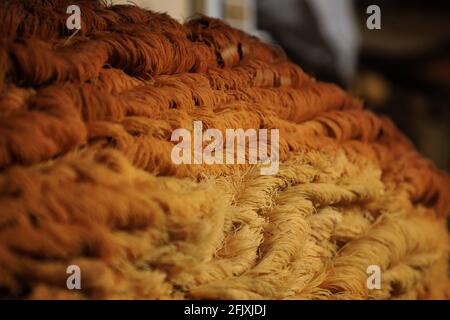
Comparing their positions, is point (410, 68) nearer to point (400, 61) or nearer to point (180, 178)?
point (400, 61)

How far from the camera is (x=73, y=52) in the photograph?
286 millimetres

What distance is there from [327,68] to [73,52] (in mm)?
677

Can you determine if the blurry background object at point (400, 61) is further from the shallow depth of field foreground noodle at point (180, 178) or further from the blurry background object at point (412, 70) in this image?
the shallow depth of field foreground noodle at point (180, 178)

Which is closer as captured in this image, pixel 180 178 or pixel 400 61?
pixel 180 178

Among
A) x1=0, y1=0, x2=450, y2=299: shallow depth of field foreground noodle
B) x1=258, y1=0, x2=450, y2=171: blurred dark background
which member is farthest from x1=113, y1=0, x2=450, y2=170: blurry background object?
x1=0, y1=0, x2=450, y2=299: shallow depth of field foreground noodle

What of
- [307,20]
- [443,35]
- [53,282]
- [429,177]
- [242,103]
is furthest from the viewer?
[443,35]

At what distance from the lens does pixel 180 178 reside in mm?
289

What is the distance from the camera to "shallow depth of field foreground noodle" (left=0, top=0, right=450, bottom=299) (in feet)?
0.80

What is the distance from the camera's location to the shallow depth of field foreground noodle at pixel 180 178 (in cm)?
24

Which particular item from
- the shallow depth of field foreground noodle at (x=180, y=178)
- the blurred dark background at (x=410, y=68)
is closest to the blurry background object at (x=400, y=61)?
the blurred dark background at (x=410, y=68)

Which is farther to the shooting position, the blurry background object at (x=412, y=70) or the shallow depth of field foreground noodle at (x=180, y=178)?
the blurry background object at (x=412, y=70)

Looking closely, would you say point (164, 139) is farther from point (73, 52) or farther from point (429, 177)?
point (429, 177)

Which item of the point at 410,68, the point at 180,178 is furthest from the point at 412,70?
the point at 180,178
